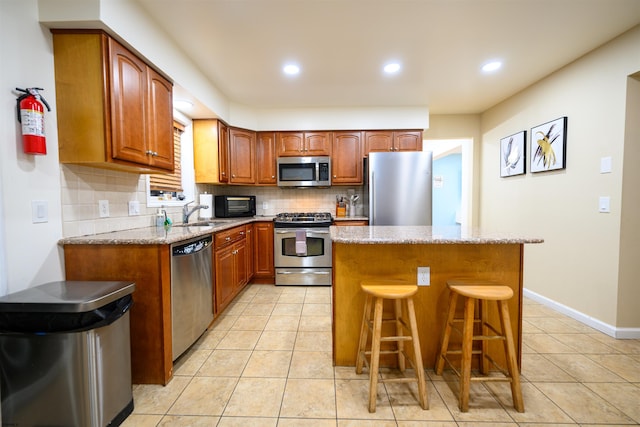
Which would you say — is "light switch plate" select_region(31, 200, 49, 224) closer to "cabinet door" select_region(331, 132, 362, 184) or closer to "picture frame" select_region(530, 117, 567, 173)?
"cabinet door" select_region(331, 132, 362, 184)

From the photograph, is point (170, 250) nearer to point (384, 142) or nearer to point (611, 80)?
point (384, 142)

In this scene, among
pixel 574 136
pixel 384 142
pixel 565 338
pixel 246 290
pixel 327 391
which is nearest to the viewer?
pixel 327 391

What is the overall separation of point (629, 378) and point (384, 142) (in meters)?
3.19

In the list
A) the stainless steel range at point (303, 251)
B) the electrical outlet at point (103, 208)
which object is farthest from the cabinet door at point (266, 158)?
the electrical outlet at point (103, 208)

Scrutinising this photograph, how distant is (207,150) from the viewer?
3340 mm

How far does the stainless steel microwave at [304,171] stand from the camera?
3783 millimetres

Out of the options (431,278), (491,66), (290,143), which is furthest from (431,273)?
(290,143)

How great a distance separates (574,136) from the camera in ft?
8.14

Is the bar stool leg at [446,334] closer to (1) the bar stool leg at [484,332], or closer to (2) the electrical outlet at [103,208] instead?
(1) the bar stool leg at [484,332]

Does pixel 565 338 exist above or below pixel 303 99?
below

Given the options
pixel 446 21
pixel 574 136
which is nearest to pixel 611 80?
pixel 574 136

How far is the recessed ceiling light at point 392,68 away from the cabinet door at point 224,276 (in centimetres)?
246

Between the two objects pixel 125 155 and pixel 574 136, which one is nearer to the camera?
pixel 125 155

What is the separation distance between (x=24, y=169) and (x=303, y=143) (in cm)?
291
